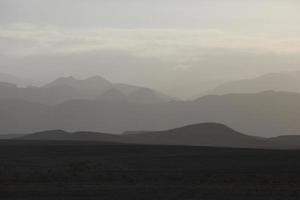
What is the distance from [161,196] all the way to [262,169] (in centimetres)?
1588

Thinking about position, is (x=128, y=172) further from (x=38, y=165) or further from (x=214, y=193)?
(x=214, y=193)

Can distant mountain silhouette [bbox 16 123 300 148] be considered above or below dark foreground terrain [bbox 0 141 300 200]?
above

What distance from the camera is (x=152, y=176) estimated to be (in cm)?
3603

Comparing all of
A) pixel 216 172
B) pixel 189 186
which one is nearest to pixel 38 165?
pixel 216 172

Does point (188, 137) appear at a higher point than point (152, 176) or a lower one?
higher

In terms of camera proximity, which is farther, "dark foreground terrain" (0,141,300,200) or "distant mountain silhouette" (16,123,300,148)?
"distant mountain silhouette" (16,123,300,148)

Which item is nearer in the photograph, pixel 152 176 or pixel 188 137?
pixel 152 176

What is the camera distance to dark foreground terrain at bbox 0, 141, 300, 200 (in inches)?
1081

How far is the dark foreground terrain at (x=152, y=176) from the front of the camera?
27.5 meters

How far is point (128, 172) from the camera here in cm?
3866

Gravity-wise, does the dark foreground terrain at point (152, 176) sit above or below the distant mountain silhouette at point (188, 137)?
below

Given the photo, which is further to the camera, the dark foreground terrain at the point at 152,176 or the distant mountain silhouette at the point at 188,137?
the distant mountain silhouette at the point at 188,137

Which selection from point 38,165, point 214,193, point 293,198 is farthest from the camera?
point 38,165

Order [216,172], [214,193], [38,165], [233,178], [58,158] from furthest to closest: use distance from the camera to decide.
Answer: [58,158]
[38,165]
[216,172]
[233,178]
[214,193]
